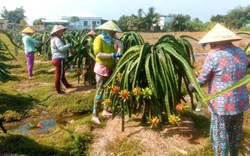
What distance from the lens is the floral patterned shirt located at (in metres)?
2.79

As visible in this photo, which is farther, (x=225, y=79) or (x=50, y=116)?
(x=50, y=116)

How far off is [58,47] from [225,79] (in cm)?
413

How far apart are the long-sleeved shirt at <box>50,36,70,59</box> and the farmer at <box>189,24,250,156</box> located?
3.79m

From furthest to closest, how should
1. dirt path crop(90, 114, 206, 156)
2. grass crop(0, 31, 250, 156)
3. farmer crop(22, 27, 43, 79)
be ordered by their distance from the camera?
farmer crop(22, 27, 43, 79) → grass crop(0, 31, 250, 156) → dirt path crop(90, 114, 206, 156)

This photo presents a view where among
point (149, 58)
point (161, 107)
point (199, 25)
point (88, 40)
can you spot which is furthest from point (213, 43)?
point (199, 25)

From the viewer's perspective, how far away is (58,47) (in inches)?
236

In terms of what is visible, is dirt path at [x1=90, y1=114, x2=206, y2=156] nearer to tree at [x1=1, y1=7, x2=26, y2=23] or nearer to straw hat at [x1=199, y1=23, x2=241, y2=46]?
straw hat at [x1=199, y1=23, x2=241, y2=46]

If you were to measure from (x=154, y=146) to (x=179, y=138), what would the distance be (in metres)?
0.40

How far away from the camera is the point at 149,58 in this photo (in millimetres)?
3729

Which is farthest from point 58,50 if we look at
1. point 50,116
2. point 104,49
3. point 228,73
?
point 228,73

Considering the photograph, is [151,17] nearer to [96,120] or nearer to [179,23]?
[179,23]

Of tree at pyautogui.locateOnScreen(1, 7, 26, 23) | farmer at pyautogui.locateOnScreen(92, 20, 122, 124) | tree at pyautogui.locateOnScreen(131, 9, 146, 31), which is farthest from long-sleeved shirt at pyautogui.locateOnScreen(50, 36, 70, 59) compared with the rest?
tree at pyautogui.locateOnScreen(1, 7, 26, 23)

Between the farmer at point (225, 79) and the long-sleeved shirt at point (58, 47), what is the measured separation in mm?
3794

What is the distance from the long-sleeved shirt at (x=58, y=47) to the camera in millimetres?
6000
